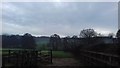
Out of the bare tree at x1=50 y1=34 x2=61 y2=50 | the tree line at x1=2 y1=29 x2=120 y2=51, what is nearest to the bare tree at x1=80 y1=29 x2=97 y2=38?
the tree line at x1=2 y1=29 x2=120 y2=51

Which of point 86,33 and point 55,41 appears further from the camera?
point 55,41

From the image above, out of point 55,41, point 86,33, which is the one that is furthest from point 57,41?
point 86,33

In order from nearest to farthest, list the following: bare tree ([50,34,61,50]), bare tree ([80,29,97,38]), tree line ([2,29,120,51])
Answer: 1. tree line ([2,29,120,51])
2. bare tree ([80,29,97,38])
3. bare tree ([50,34,61,50])

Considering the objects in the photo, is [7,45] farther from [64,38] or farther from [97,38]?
[97,38]

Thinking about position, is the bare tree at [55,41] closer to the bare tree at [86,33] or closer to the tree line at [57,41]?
the tree line at [57,41]

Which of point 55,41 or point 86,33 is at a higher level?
point 86,33

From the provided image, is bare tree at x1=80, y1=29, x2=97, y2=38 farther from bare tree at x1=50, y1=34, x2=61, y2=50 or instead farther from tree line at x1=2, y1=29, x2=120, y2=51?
bare tree at x1=50, y1=34, x2=61, y2=50

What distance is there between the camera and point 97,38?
15.8 m

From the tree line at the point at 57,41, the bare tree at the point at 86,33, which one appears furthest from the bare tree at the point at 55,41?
the bare tree at the point at 86,33

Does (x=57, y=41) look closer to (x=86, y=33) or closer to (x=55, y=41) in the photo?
(x=55, y=41)

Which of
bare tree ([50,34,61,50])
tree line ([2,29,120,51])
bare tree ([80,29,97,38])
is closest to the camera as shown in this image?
tree line ([2,29,120,51])

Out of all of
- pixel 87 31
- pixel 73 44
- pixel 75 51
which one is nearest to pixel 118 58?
pixel 75 51

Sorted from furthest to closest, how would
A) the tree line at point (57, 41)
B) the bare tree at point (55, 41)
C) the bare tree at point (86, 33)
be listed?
the bare tree at point (55, 41) → the bare tree at point (86, 33) → the tree line at point (57, 41)

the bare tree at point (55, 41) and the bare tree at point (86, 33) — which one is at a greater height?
the bare tree at point (86, 33)
